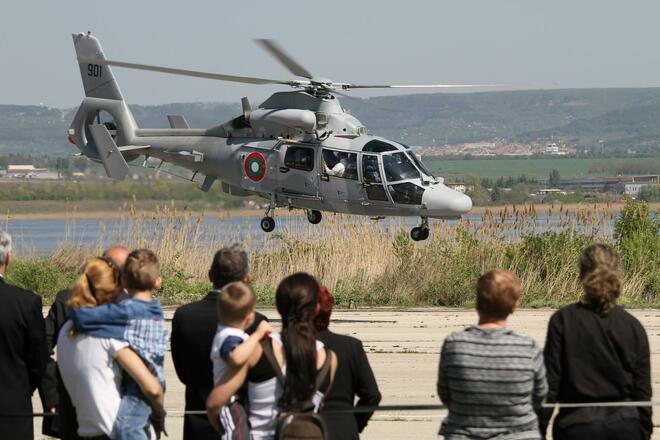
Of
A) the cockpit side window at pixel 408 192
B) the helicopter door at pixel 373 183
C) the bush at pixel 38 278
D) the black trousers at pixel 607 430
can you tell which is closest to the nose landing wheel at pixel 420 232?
the cockpit side window at pixel 408 192

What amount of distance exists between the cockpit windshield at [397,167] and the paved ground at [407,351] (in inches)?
112

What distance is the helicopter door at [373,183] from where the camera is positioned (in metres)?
22.9

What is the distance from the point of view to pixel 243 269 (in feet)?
23.4

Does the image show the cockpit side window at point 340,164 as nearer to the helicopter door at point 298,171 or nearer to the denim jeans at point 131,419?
the helicopter door at point 298,171

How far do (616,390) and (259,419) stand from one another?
1855mm

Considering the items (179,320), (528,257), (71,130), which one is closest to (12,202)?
(71,130)

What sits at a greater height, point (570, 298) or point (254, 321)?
point (254, 321)

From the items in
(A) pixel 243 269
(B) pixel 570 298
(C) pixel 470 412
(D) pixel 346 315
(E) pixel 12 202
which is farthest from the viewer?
(E) pixel 12 202

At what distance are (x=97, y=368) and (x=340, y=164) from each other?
664 inches

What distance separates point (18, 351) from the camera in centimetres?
745

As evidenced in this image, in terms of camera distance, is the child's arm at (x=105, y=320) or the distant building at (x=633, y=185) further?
the distant building at (x=633, y=185)

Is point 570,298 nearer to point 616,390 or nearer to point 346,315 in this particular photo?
point 346,315

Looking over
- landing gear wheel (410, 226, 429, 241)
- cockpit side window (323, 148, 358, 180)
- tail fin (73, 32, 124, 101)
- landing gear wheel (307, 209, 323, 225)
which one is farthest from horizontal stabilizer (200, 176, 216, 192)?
landing gear wheel (410, 226, 429, 241)

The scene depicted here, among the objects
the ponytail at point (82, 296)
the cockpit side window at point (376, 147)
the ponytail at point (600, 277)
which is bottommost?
the ponytail at point (82, 296)
